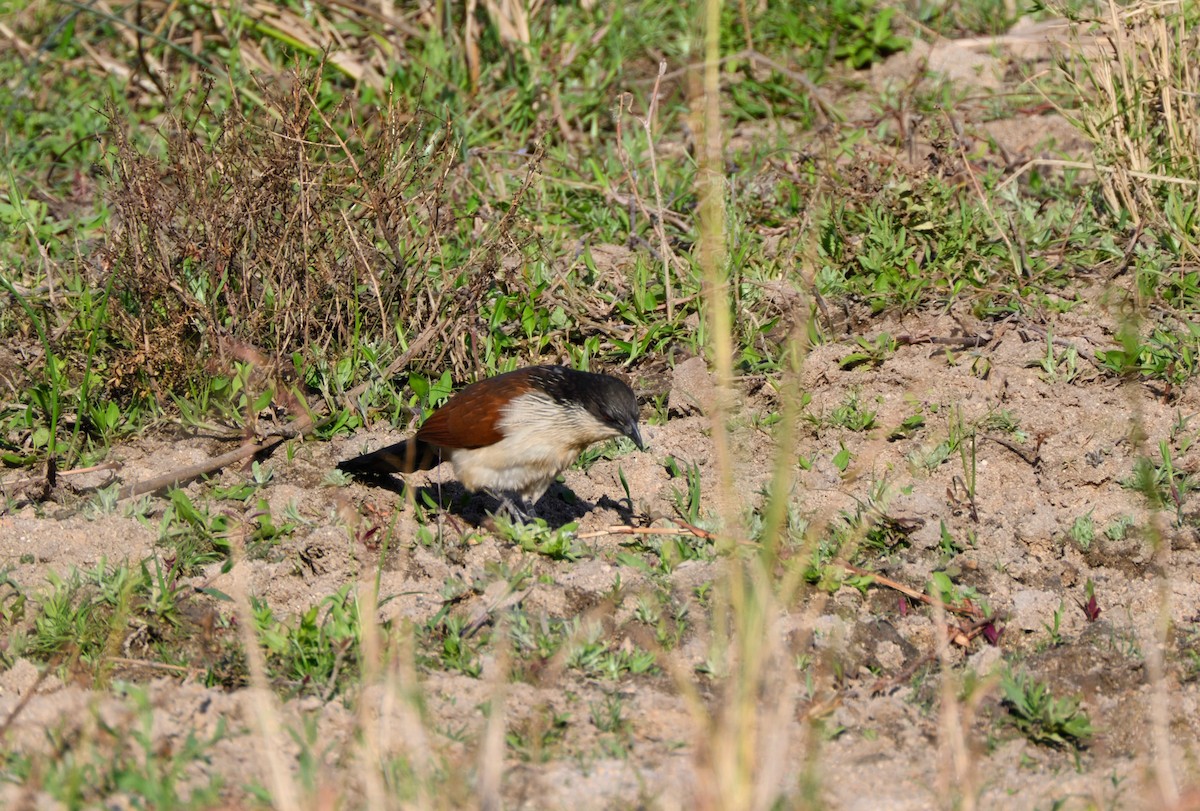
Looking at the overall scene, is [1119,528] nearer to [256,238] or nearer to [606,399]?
[606,399]

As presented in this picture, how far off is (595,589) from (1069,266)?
3.11m

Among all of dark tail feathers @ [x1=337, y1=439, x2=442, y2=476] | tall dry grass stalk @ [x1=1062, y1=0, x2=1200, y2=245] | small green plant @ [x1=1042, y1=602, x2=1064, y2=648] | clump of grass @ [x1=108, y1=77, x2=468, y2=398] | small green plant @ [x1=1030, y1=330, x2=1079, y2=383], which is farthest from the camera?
tall dry grass stalk @ [x1=1062, y1=0, x2=1200, y2=245]

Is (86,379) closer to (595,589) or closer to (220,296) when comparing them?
(220,296)

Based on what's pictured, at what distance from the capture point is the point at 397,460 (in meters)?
5.35

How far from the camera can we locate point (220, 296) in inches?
234

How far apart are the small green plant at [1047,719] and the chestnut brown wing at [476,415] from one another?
212 cm

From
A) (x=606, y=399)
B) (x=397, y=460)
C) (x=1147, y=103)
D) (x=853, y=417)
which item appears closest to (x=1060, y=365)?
(x=853, y=417)

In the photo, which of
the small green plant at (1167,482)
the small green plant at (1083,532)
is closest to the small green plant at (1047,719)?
the small green plant at (1083,532)

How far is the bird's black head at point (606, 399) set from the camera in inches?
197

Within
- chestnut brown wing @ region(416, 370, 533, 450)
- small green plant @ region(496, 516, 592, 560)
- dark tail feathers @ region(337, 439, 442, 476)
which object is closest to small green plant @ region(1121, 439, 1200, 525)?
small green plant @ region(496, 516, 592, 560)

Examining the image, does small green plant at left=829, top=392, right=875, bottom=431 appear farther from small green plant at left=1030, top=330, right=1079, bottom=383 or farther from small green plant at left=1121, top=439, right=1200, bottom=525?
small green plant at left=1121, top=439, right=1200, bottom=525

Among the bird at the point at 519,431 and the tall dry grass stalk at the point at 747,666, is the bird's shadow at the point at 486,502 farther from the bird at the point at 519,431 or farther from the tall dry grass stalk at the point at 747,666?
the tall dry grass stalk at the point at 747,666

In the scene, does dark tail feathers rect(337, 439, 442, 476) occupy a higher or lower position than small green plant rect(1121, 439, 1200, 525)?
lower

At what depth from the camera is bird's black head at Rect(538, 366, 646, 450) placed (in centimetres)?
502
